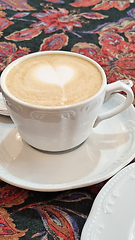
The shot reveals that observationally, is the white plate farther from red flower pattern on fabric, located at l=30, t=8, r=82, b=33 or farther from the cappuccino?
red flower pattern on fabric, located at l=30, t=8, r=82, b=33

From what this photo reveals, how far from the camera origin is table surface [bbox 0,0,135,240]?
0.45 m

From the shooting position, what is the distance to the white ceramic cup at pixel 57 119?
1.57 ft

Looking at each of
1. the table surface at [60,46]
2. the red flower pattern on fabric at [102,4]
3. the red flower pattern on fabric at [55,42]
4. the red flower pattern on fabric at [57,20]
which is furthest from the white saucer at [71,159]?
the red flower pattern on fabric at [102,4]

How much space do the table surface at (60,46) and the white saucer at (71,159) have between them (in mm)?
27

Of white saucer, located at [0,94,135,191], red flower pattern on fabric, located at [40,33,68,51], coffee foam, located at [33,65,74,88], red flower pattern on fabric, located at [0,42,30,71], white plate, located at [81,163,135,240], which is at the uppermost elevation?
coffee foam, located at [33,65,74,88]

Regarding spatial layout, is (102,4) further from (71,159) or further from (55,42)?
(71,159)

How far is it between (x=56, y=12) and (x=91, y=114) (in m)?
0.79

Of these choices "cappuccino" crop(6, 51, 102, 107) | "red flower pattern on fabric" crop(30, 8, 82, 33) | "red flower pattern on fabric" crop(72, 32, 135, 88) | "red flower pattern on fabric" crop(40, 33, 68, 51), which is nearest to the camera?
"cappuccino" crop(6, 51, 102, 107)

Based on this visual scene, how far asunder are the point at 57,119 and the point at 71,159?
11cm

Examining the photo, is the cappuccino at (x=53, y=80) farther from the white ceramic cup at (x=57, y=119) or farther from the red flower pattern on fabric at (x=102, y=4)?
the red flower pattern on fabric at (x=102, y=4)

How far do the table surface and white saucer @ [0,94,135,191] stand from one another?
27mm

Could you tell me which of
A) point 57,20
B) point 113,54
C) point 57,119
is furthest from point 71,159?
point 57,20

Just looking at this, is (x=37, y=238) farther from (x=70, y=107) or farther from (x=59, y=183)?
(x=70, y=107)

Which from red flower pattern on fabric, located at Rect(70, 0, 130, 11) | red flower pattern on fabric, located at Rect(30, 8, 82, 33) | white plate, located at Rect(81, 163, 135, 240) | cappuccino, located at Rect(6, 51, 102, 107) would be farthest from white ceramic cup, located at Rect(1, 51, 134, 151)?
red flower pattern on fabric, located at Rect(70, 0, 130, 11)
